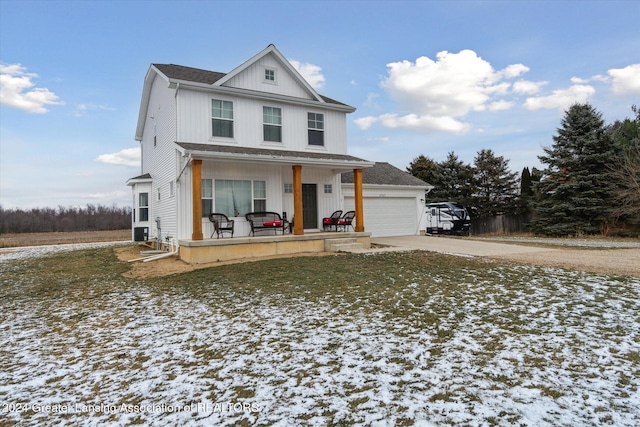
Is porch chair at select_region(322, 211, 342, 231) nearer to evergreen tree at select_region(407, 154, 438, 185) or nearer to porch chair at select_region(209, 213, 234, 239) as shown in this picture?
porch chair at select_region(209, 213, 234, 239)

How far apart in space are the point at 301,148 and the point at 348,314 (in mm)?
9870

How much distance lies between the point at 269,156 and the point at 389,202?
25.5 ft

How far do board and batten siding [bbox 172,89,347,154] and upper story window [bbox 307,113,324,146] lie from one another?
154mm

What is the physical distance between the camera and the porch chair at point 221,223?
470 inches

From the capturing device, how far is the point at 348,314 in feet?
17.0

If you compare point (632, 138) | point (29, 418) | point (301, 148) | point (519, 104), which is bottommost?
point (29, 418)

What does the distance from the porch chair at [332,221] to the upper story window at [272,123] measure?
3466mm

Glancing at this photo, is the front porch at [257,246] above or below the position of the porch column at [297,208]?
below

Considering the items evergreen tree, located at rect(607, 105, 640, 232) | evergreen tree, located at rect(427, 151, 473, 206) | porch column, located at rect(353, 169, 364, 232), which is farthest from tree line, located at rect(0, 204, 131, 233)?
evergreen tree, located at rect(607, 105, 640, 232)

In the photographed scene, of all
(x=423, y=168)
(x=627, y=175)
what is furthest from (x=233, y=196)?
(x=423, y=168)

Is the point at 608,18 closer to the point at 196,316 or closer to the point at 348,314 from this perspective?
the point at 348,314

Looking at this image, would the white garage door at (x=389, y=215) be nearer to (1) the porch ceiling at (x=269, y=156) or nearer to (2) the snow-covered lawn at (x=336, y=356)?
(1) the porch ceiling at (x=269, y=156)

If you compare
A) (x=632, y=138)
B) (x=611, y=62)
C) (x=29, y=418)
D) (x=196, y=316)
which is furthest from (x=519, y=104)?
(x=29, y=418)

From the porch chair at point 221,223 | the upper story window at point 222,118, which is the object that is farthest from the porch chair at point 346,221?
the upper story window at point 222,118
